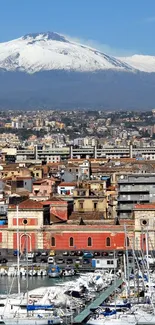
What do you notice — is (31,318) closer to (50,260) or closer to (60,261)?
(50,260)

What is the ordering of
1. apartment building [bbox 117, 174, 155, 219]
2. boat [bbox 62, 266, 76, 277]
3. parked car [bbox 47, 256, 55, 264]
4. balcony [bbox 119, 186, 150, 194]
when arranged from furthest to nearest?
balcony [bbox 119, 186, 150, 194], apartment building [bbox 117, 174, 155, 219], parked car [bbox 47, 256, 55, 264], boat [bbox 62, 266, 76, 277]

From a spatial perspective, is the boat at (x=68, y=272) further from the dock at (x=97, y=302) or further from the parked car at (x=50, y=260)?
the dock at (x=97, y=302)

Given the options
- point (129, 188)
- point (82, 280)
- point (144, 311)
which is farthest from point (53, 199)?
point (144, 311)

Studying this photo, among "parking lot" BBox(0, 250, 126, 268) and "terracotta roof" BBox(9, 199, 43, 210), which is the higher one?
"terracotta roof" BBox(9, 199, 43, 210)

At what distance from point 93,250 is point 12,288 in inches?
376

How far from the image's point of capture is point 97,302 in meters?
38.4

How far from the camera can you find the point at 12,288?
41719mm

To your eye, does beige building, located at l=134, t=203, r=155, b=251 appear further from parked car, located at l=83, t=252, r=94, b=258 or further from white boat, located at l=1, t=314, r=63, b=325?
white boat, located at l=1, t=314, r=63, b=325

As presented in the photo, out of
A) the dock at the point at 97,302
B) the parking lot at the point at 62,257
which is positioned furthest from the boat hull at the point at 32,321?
the parking lot at the point at 62,257

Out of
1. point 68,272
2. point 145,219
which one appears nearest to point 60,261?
point 68,272

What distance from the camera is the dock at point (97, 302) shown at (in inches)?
1393

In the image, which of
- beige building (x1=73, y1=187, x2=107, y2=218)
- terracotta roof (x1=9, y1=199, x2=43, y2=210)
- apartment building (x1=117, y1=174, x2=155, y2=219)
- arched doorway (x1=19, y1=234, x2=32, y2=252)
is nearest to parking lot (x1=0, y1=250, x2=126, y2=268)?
arched doorway (x1=19, y1=234, x2=32, y2=252)

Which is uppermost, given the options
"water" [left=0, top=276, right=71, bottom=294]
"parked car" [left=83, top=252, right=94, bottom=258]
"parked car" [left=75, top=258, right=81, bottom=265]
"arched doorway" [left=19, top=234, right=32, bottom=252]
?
"arched doorway" [left=19, top=234, right=32, bottom=252]

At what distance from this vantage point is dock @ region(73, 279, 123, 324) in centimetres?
3537
